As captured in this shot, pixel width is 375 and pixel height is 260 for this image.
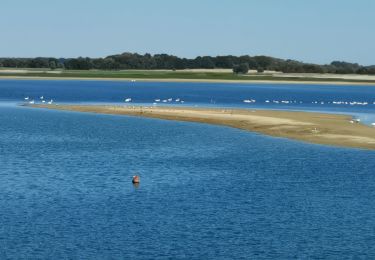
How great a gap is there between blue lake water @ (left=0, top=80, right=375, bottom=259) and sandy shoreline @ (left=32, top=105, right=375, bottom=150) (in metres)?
3.85

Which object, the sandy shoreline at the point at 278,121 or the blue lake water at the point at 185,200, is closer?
the blue lake water at the point at 185,200

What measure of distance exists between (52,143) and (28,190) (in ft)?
86.9

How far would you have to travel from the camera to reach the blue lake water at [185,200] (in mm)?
35188

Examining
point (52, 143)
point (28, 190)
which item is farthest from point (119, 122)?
point (28, 190)

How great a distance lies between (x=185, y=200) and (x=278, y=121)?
4977 centimetres

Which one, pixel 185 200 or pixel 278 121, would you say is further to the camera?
pixel 278 121

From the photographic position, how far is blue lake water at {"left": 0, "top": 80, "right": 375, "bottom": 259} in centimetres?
3519

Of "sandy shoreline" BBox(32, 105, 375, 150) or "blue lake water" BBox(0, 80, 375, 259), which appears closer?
"blue lake water" BBox(0, 80, 375, 259)

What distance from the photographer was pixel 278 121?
93188 mm

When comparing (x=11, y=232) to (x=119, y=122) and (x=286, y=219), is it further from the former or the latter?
(x=119, y=122)

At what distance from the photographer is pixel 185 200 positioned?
147ft

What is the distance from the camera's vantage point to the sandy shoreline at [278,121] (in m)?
73.9

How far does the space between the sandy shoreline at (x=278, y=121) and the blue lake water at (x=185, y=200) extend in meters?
3.85

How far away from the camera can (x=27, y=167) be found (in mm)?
57094
